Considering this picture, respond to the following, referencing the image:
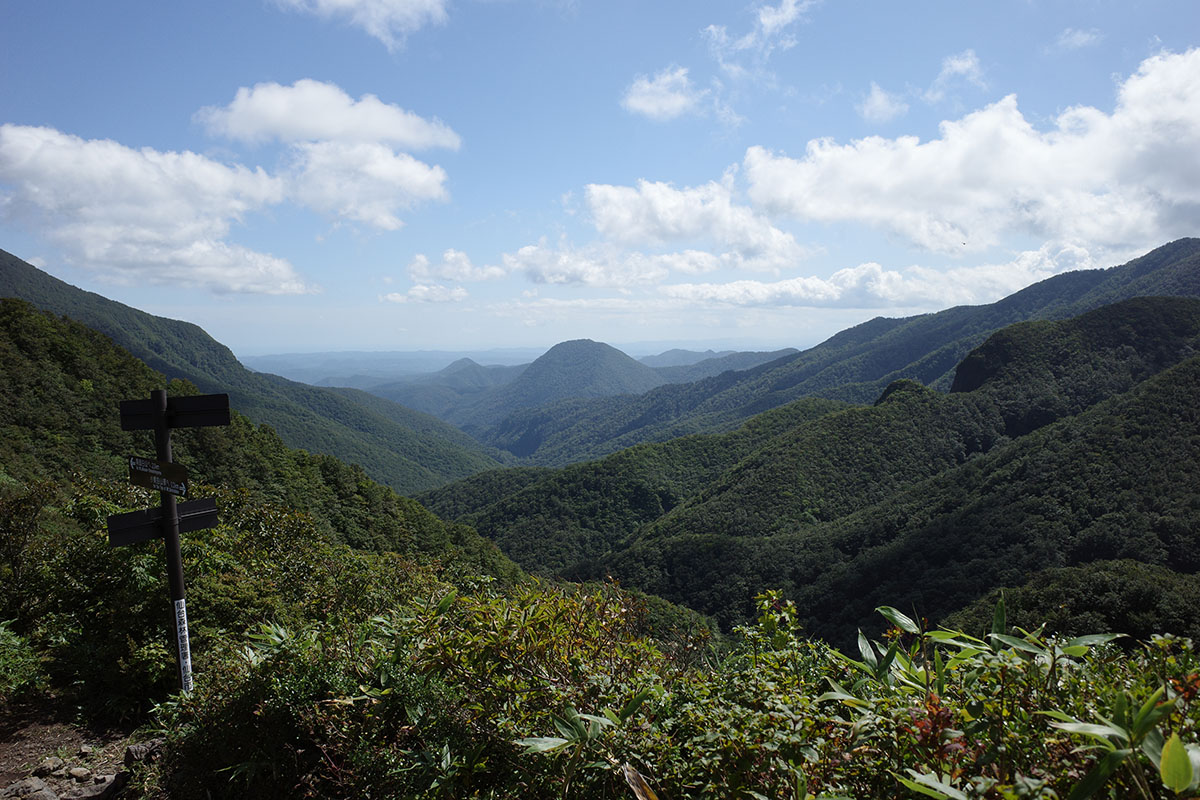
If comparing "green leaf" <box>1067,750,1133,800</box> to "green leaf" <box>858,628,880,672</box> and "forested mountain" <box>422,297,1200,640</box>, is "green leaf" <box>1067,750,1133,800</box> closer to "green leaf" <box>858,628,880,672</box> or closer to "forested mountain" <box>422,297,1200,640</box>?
"green leaf" <box>858,628,880,672</box>

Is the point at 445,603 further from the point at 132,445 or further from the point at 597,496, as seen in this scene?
the point at 597,496

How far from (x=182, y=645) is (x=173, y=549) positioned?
705 mm

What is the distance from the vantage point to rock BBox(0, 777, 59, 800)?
139 inches

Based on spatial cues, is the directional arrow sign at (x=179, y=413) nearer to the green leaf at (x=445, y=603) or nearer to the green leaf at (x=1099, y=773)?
the green leaf at (x=445, y=603)

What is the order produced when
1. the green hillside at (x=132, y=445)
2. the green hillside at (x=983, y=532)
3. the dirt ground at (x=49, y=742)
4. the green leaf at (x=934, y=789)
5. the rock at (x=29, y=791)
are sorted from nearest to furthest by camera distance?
the green leaf at (x=934, y=789) < the rock at (x=29, y=791) < the dirt ground at (x=49, y=742) < the green hillside at (x=132, y=445) < the green hillside at (x=983, y=532)

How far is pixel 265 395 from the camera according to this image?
121 m

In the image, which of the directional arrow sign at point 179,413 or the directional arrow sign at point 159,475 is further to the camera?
the directional arrow sign at point 179,413

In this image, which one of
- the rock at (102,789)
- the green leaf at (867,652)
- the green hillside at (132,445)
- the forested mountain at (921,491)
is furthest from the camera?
the forested mountain at (921,491)

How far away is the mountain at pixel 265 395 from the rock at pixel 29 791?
309ft

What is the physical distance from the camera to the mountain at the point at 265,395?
102375mm

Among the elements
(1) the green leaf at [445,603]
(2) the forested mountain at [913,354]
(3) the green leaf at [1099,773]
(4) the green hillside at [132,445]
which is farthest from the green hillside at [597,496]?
(3) the green leaf at [1099,773]

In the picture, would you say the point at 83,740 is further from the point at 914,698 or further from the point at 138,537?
the point at 914,698

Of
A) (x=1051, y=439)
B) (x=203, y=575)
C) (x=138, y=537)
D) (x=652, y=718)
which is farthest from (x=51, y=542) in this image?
(x=1051, y=439)

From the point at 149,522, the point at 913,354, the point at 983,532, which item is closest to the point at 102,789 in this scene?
the point at 149,522
